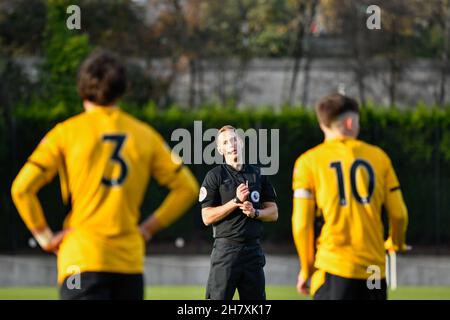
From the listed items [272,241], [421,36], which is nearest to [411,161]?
[272,241]

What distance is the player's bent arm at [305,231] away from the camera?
24.8 feet

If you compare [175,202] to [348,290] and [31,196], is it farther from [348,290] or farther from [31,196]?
[348,290]

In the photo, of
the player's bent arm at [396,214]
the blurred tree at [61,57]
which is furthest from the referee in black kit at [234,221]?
the blurred tree at [61,57]

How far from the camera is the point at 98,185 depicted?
650 centimetres

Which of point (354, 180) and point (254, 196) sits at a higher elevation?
point (354, 180)

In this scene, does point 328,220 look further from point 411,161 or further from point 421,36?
point 421,36

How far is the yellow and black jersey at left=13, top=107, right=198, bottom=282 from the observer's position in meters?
6.51

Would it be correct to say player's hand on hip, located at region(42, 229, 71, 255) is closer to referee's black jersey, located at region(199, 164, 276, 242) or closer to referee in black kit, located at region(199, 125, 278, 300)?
referee in black kit, located at region(199, 125, 278, 300)

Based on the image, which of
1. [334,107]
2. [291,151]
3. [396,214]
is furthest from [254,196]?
[291,151]

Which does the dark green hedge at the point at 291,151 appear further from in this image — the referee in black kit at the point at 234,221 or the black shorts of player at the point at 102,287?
the black shorts of player at the point at 102,287

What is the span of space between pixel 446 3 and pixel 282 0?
204 inches

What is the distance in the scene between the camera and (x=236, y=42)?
31.9m

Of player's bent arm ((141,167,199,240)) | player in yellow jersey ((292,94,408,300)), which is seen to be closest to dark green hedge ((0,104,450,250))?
player in yellow jersey ((292,94,408,300))

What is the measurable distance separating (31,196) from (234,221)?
340cm
